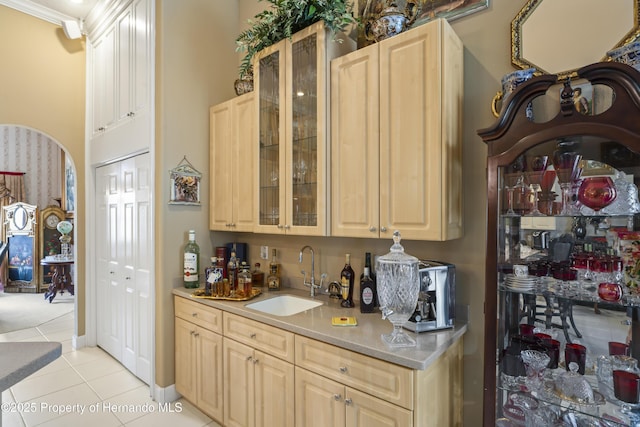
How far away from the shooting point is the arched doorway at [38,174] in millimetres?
6645

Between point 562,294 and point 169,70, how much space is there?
2.99m

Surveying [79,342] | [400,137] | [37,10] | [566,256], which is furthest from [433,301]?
[37,10]

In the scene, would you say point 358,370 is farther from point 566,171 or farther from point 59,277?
point 59,277

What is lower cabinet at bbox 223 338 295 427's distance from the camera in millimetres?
1878

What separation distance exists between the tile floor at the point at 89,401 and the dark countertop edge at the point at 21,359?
61.3 inches

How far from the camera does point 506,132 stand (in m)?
1.49

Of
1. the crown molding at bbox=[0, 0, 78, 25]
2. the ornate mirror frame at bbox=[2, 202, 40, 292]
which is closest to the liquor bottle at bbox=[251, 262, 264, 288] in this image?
the crown molding at bbox=[0, 0, 78, 25]

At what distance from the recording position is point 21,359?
1124 millimetres

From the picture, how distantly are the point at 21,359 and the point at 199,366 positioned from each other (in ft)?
4.89

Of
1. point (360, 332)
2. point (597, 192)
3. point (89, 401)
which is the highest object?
point (597, 192)

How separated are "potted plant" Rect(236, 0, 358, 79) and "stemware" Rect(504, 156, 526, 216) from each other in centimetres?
132

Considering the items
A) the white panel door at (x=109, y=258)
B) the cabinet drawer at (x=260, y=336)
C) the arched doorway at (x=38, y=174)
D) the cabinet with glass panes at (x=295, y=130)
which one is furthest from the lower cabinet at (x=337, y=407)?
the arched doorway at (x=38, y=174)

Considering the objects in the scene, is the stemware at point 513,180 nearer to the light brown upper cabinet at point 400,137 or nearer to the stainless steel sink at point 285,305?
the light brown upper cabinet at point 400,137

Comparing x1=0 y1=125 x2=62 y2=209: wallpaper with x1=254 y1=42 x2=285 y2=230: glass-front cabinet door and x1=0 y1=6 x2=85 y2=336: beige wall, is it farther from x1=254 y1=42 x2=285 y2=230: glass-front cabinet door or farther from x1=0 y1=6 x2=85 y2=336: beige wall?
x1=254 y1=42 x2=285 y2=230: glass-front cabinet door
